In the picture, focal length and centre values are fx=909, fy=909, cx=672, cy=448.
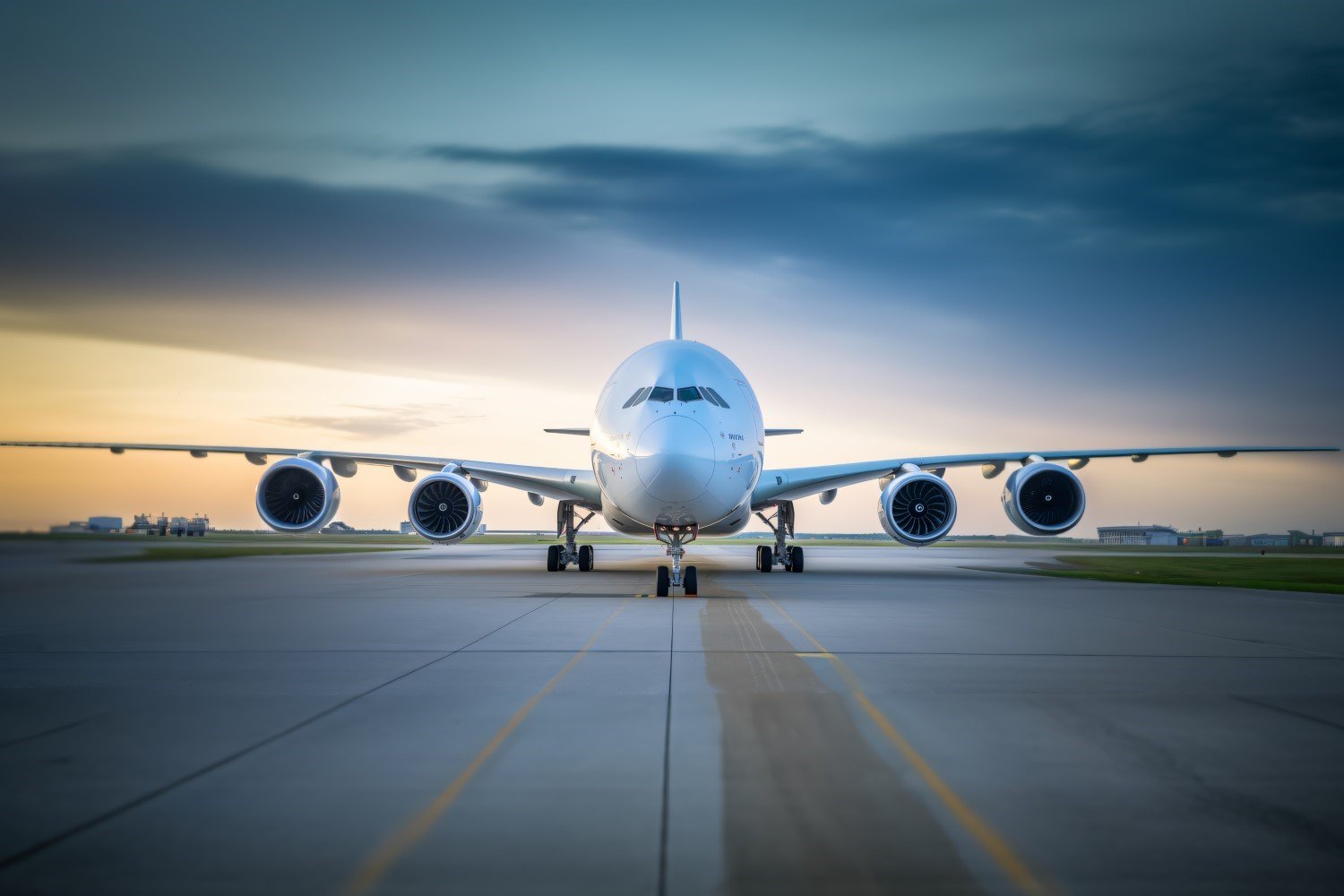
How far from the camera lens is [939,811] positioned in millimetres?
4188

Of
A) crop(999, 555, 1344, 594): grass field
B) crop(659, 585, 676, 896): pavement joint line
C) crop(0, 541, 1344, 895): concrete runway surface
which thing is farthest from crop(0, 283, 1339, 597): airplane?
crop(659, 585, 676, 896): pavement joint line

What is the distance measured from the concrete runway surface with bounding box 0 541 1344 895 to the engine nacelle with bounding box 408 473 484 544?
1072 cm

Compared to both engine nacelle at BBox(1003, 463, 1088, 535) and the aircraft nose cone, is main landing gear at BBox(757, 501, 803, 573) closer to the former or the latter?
engine nacelle at BBox(1003, 463, 1088, 535)

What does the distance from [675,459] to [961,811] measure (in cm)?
1210

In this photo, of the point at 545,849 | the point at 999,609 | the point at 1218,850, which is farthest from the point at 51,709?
the point at 999,609

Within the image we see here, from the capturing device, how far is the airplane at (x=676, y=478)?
1677 cm

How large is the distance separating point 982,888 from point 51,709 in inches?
247

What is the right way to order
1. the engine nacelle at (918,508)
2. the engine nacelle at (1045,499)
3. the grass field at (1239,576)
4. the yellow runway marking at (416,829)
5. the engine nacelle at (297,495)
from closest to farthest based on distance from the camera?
the yellow runway marking at (416,829)
the grass field at (1239,576)
the engine nacelle at (918,508)
the engine nacelle at (1045,499)
the engine nacelle at (297,495)

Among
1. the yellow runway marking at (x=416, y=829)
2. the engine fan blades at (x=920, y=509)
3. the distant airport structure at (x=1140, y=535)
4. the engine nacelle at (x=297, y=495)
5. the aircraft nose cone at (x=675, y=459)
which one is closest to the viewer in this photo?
the yellow runway marking at (x=416, y=829)

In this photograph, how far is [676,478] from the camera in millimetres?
16312

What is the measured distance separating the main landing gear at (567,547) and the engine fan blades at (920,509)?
8.27 m

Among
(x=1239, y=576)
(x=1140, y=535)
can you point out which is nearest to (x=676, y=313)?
(x=1239, y=576)

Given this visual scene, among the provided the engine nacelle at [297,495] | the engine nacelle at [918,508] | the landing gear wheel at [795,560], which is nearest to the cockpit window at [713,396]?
the engine nacelle at [918,508]

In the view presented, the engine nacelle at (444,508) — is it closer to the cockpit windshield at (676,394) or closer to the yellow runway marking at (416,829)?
the cockpit windshield at (676,394)
